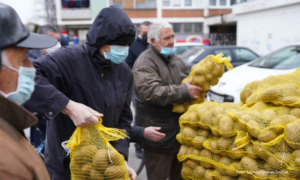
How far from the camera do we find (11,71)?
3.08 feet

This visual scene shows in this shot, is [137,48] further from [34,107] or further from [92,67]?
[34,107]

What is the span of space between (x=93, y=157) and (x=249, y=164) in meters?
1.12

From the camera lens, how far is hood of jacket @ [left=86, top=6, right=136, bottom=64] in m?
1.80

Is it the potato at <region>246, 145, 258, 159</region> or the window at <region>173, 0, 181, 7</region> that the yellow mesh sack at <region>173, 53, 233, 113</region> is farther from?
the window at <region>173, 0, 181, 7</region>

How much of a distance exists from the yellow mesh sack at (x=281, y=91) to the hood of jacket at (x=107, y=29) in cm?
116

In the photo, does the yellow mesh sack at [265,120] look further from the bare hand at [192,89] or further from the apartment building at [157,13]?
the apartment building at [157,13]

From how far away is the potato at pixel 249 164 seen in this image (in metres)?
1.90

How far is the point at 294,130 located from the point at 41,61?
1.70m

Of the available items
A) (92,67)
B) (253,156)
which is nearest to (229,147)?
(253,156)

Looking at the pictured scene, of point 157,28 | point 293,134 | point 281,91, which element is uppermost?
point 157,28

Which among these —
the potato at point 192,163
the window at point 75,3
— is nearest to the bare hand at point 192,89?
the potato at point 192,163

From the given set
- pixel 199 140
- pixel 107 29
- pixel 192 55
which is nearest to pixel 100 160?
pixel 107 29

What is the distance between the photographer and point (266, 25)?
15.2m

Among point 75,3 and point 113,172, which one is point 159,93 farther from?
point 75,3
